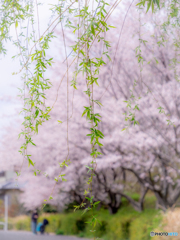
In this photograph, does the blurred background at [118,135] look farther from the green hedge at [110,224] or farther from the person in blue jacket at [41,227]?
the person in blue jacket at [41,227]

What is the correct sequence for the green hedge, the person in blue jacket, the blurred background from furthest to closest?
the person in blue jacket → the green hedge → the blurred background

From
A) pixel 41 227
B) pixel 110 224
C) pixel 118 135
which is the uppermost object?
pixel 118 135

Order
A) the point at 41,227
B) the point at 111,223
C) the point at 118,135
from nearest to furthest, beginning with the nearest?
the point at 118,135 → the point at 111,223 → the point at 41,227

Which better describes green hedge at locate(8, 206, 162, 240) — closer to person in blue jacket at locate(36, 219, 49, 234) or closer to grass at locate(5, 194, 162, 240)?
grass at locate(5, 194, 162, 240)

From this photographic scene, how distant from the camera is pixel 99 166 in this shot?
603 centimetres

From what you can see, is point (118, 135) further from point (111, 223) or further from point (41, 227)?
point (41, 227)

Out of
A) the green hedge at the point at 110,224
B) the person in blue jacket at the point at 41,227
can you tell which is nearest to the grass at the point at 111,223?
the green hedge at the point at 110,224

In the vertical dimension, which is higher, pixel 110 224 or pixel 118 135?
pixel 118 135

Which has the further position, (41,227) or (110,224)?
(41,227)

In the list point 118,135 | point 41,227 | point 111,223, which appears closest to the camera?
point 118,135

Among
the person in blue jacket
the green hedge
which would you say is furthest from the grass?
the person in blue jacket

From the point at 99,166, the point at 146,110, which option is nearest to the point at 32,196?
the point at 99,166

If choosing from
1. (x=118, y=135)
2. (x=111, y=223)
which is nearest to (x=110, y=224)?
(x=111, y=223)

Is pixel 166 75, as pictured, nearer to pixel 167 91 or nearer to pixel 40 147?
pixel 167 91
